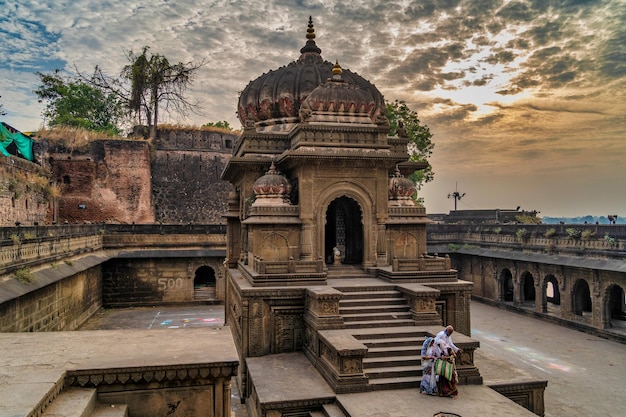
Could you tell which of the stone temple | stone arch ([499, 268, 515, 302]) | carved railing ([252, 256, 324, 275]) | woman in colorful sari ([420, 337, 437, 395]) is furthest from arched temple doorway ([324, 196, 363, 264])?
stone arch ([499, 268, 515, 302])

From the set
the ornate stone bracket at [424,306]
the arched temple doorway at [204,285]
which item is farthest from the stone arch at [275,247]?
the arched temple doorway at [204,285]

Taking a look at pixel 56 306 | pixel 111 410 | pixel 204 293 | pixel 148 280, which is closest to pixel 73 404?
pixel 111 410

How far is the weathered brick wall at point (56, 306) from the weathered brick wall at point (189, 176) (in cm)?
1298

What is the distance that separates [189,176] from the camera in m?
35.0

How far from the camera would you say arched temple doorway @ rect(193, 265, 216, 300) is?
78.4 ft

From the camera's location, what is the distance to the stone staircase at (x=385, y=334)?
366 inches

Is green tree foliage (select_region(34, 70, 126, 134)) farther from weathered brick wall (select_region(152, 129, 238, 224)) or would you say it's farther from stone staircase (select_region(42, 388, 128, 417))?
stone staircase (select_region(42, 388, 128, 417))

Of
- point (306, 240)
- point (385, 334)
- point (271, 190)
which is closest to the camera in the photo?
point (385, 334)

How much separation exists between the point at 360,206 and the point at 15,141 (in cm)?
2137

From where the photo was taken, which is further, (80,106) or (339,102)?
(80,106)

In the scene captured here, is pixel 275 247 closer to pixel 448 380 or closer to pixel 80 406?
pixel 448 380

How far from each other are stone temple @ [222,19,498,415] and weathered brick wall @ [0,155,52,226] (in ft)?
33.5

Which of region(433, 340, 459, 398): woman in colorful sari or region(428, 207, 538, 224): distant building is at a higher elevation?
region(428, 207, 538, 224): distant building

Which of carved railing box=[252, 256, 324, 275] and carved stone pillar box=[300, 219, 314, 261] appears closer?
carved railing box=[252, 256, 324, 275]
